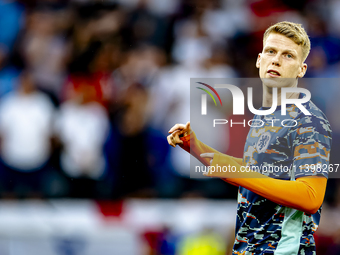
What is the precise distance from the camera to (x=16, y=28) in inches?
189

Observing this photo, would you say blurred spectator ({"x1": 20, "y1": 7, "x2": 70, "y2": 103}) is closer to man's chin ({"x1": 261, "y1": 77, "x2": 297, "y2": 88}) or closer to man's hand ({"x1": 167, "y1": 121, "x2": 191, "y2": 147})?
man's hand ({"x1": 167, "y1": 121, "x2": 191, "y2": 147})

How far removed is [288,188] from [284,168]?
0.15 m

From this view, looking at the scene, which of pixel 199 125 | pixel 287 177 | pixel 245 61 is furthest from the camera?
pixel 245 61

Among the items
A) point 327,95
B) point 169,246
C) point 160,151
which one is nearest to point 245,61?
point 327,95

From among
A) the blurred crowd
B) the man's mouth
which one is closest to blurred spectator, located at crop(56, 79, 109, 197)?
the blurred crowd

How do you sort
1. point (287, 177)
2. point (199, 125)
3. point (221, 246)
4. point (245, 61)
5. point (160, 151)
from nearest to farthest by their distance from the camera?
point (287, 177)
point (199, 125)
point (221, 246)
point (160, 151)
point (245, 61)

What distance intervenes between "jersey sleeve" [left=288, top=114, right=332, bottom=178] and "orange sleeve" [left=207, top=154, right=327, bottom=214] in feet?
0.11

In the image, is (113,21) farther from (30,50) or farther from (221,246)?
(221,246)

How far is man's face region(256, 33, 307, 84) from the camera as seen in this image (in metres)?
1.80

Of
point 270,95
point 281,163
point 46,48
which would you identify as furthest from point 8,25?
point 281,163

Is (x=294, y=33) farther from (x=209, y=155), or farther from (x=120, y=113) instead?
(x=120, y=113)

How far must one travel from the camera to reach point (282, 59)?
180cm

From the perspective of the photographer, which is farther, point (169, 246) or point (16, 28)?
point (16, 28)

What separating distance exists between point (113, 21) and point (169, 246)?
7.93 feet
